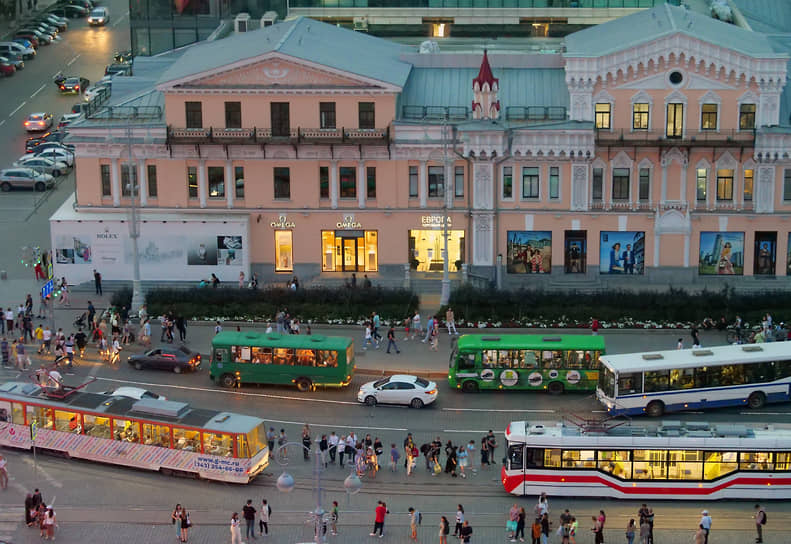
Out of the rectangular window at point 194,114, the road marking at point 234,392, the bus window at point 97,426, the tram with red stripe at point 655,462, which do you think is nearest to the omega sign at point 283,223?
the rectangular window at point 194,114

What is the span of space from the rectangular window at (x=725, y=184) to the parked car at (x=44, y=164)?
4653 centimetres

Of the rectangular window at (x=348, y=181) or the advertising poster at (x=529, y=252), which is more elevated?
the rectangular window at (x=348, y=181)

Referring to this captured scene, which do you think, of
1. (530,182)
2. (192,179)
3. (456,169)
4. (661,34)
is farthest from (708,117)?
(192,179)

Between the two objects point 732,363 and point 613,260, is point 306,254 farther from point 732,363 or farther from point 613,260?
point 732,363

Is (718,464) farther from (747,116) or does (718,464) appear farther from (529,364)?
(747,116)

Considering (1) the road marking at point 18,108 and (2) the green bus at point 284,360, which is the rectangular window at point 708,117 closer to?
(2) the green bus at point 284,360

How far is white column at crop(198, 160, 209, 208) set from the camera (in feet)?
262

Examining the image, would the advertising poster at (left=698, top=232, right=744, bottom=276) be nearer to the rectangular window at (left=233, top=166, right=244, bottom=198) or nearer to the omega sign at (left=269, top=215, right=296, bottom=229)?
the omega sign at (left=269, top=215, right=296, bottom=229)

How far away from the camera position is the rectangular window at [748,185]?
255ft

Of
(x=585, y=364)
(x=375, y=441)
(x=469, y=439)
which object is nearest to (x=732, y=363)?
(x=585, y=364)

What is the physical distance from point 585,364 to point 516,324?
30.9 ft

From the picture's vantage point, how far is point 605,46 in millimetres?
79375

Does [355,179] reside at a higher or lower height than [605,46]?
lower

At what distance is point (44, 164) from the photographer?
98688 millimetres
